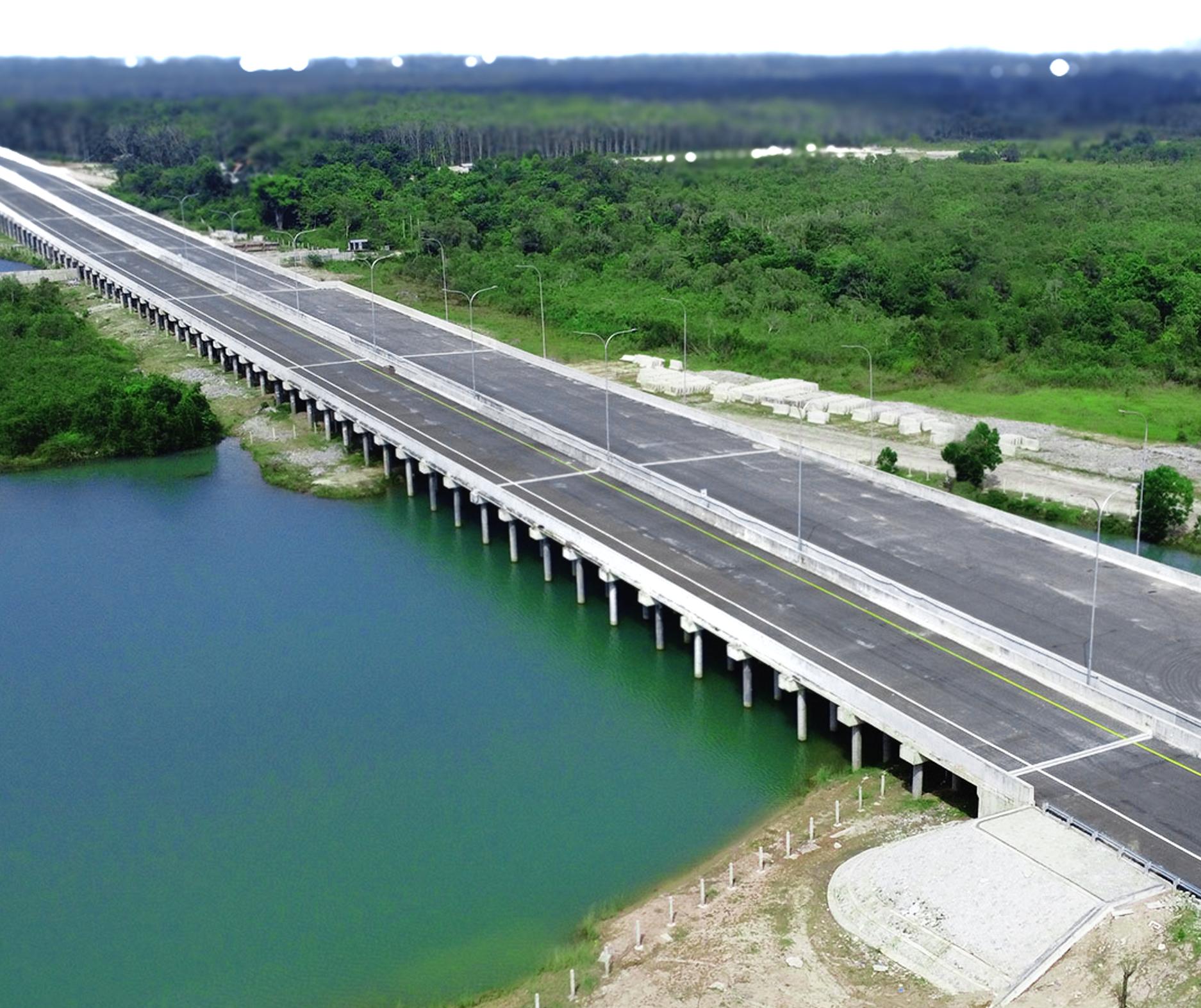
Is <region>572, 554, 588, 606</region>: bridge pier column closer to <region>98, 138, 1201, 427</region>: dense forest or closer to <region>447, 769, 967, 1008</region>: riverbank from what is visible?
<region>447, 769, 967, 1008</region>: riverbank

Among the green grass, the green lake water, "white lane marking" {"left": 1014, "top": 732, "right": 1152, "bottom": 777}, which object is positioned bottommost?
the green lake water

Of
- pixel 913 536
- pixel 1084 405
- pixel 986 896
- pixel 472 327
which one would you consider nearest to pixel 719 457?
pixel 913 536

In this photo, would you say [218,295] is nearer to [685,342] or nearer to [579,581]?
[685,342]

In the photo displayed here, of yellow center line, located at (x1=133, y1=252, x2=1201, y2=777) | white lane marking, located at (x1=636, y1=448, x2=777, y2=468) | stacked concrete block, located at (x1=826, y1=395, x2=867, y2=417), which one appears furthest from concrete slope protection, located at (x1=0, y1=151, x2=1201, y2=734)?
stacked concrete block, located at (x1=826, y1=395, x2=867, y2=417)

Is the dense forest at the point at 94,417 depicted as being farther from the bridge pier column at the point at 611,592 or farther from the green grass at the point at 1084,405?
the green grass at the point at 1084,405

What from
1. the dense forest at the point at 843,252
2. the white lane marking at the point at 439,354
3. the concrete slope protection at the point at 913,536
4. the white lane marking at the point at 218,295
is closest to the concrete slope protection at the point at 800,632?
the concrete slope protection at the point at 913,536
